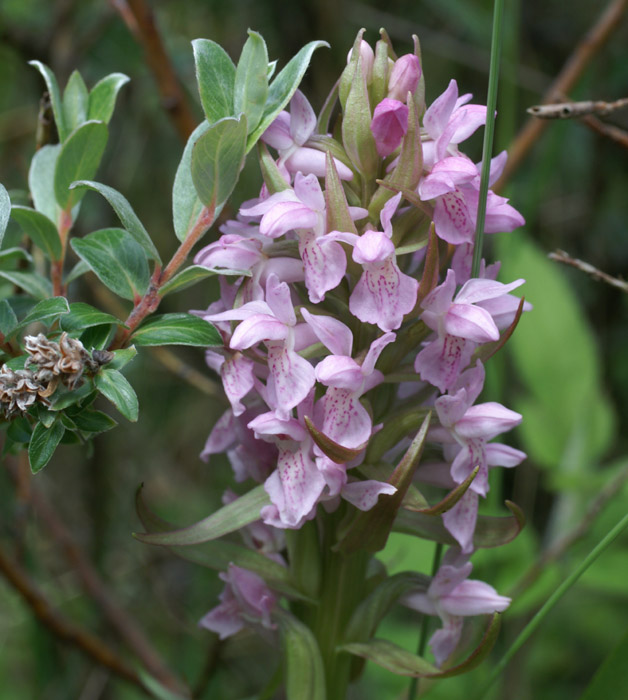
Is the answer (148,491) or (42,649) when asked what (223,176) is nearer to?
(42,649)

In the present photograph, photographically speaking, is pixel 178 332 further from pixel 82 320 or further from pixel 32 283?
pixel 32 283

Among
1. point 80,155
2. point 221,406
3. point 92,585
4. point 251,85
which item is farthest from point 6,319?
point 221,406

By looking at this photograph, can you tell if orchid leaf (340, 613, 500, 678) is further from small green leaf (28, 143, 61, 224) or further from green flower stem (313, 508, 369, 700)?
small green leaf (28, 143, 61, 224)

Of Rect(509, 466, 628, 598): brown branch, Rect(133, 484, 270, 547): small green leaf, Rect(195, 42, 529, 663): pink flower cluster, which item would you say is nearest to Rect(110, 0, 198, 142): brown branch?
Rect(195, 42, 529, 663): pink flower cluster

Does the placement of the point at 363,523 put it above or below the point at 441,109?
below

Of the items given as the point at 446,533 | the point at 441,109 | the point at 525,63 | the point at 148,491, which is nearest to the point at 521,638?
the point at 446,533
